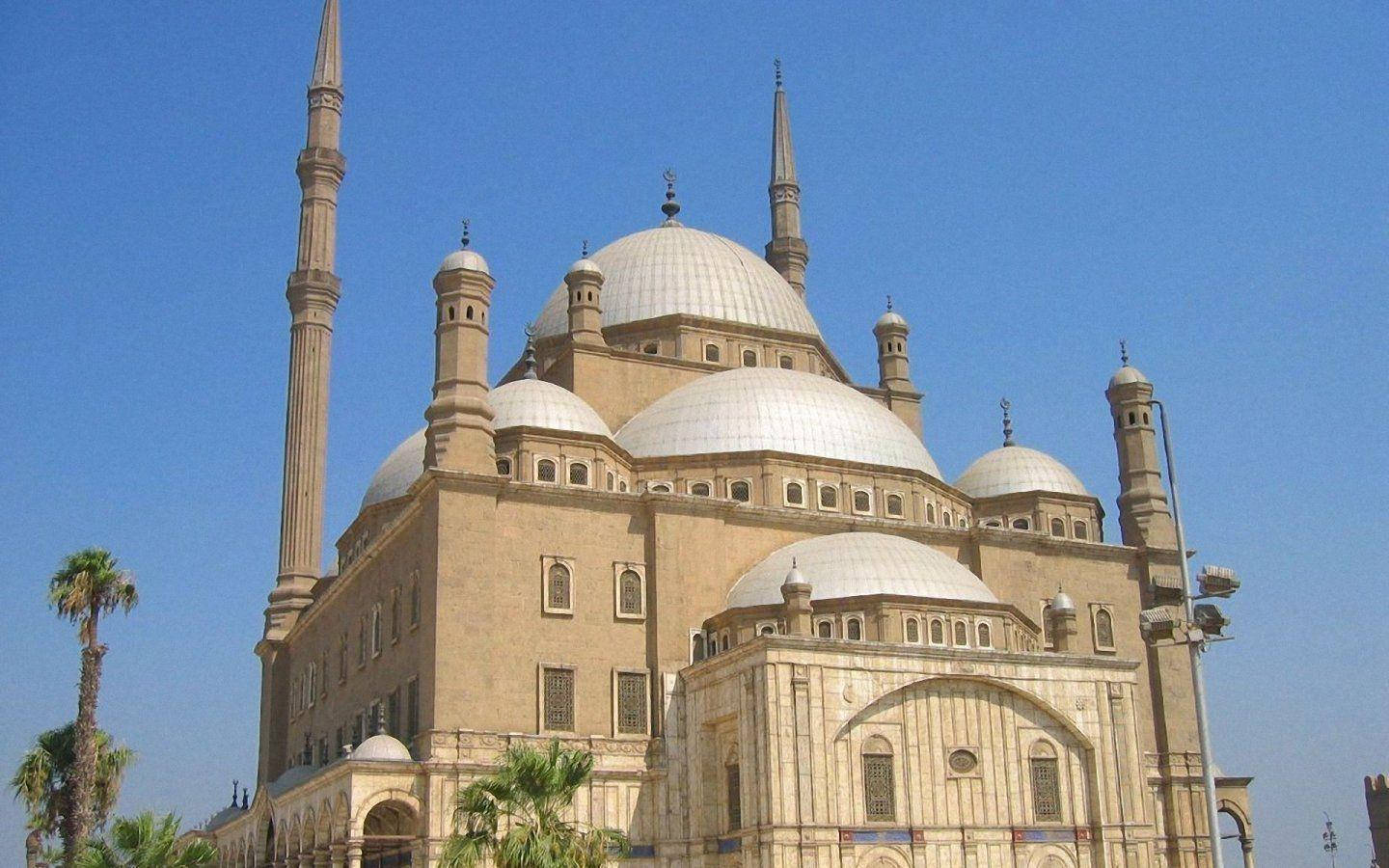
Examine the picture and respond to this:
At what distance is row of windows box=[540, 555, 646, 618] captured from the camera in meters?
27.4

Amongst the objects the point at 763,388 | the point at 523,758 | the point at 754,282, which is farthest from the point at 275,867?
the point at 754,282

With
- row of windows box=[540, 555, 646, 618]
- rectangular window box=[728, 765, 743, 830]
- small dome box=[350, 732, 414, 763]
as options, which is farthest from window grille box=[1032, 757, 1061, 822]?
small dome box=[350, 732, 414, 763]

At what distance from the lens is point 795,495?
3225 cm

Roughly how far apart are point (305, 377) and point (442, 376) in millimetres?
12103

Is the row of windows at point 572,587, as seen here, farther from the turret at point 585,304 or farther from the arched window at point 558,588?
the turret at point 585,304

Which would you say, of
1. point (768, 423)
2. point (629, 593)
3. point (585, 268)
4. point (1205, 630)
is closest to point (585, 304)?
point (585, 268)

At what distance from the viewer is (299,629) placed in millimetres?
37156

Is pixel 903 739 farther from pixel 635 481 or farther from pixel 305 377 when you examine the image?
pixel 305 377

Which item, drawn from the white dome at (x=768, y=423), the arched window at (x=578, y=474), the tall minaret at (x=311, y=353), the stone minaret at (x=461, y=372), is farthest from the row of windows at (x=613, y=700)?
the tall minaret at (x=311, y=353)

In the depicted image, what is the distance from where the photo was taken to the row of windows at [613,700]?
87.7 feet

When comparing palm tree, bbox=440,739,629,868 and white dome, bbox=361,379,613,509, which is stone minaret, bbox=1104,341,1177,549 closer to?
white dome, bbox=361,379,613,509

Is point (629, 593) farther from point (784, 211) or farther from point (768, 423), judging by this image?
point (784, 211)

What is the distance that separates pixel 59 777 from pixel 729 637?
14.2 meters

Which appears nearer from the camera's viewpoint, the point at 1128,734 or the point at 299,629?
the point at 1128,734
